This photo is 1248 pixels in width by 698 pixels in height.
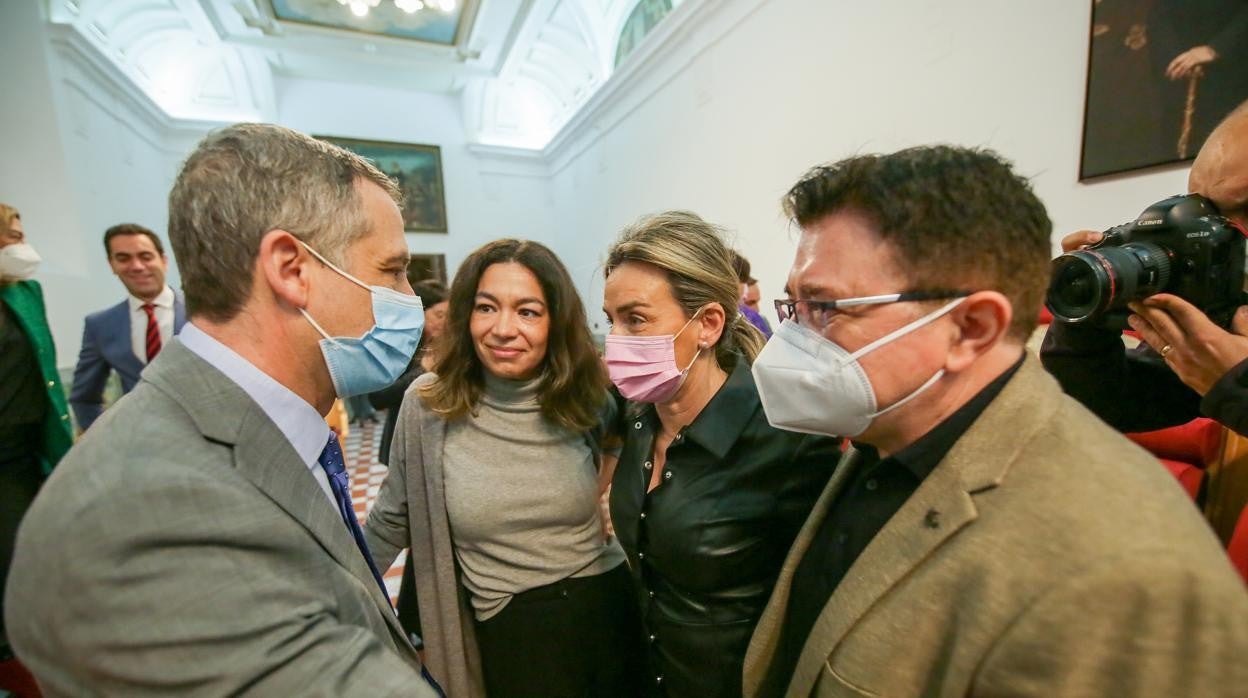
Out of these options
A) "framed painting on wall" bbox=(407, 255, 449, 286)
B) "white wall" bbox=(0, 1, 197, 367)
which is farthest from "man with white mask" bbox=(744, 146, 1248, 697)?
"framed painting on wall" bbox=(407, 255, 449, 286)

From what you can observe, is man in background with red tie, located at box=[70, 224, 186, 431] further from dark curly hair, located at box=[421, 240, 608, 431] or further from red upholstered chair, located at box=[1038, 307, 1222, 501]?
red upholstered chair, located at box=[1038, 307, 1222, 501]

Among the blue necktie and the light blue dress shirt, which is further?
the blue necktie

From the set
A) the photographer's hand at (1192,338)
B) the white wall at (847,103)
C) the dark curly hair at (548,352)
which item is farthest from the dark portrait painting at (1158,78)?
the dark curly hair at (548,352)

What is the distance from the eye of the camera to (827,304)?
35.4 inches

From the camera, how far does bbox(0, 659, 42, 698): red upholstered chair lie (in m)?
2.09

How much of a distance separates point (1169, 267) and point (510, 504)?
1.65 metres

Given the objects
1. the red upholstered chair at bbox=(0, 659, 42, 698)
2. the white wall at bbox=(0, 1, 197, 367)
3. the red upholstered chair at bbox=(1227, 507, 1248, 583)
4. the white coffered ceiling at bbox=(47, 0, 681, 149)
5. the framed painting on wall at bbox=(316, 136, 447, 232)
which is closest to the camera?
the red upholstered chair at bbox=(1227, 507, 1248, 583)

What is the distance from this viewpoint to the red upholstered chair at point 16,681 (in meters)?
2.09

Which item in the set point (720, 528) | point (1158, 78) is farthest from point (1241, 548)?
point (1158, 78)

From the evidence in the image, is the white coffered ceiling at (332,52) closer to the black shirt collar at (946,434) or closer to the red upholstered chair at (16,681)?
the red upholstered chair at (16,681)

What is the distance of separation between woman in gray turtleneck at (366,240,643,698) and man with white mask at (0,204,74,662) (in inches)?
86.9

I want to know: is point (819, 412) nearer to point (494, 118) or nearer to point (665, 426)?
point (665, 426)

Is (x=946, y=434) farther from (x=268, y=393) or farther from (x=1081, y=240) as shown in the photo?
(x=268, y=393)

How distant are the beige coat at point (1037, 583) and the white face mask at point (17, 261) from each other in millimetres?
3602
